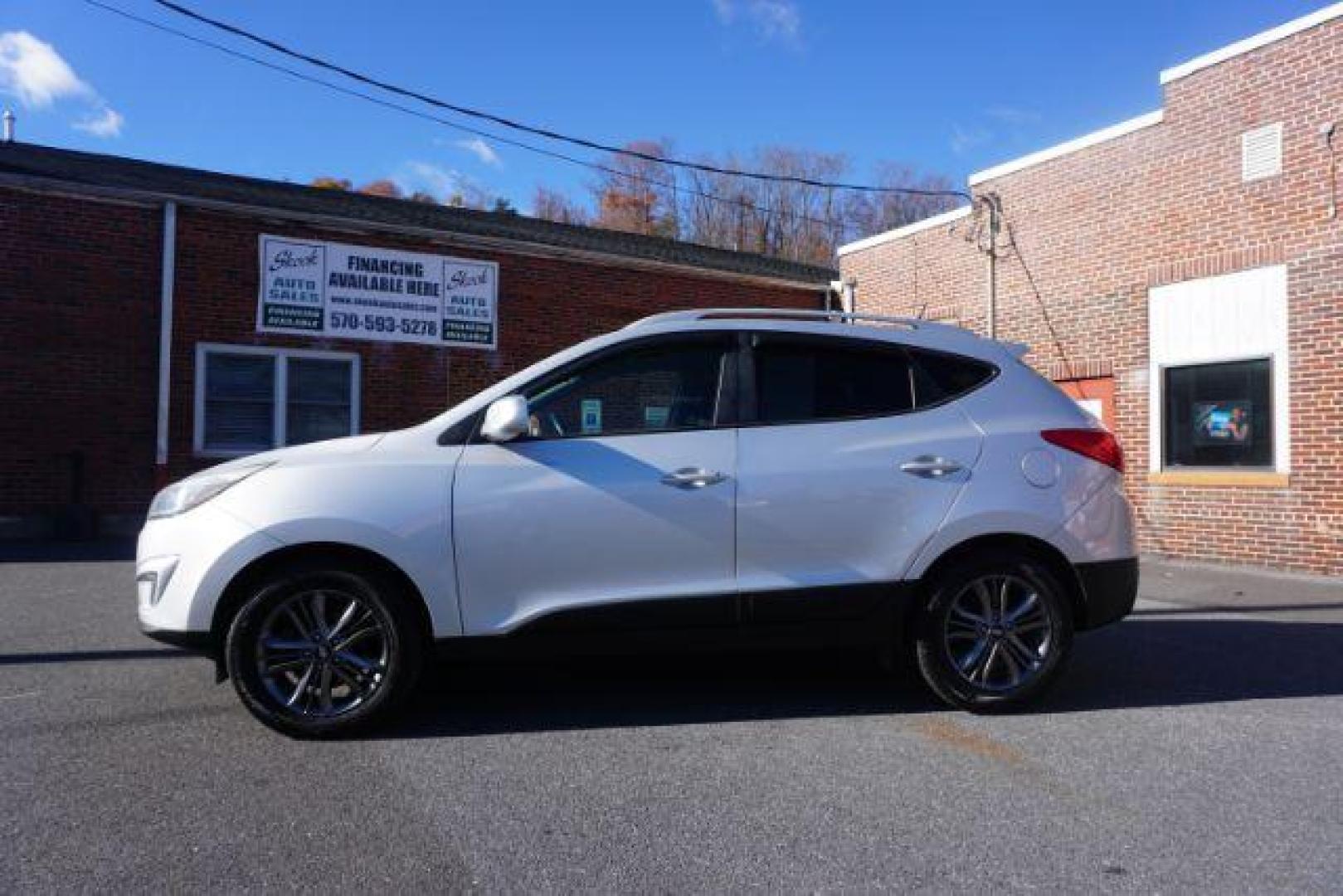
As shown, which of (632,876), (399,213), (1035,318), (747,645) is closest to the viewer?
(632,876)

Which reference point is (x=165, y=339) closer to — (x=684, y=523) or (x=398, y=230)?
(x=398, y=230)

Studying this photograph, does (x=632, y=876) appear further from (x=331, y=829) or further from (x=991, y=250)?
(x=991, y=250)

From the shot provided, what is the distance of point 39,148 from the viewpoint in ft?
44.7

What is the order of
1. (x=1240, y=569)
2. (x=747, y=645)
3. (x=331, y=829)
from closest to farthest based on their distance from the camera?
(x=331, y=829)
(x=747, y=645)
(x=1240, y=569)

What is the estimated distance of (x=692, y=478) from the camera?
4305mm

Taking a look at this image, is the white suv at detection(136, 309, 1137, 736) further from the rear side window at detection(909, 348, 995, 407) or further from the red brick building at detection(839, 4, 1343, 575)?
the red brick building at detection(839, 4, 1343, 575)

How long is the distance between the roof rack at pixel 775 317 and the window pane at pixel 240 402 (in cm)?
938

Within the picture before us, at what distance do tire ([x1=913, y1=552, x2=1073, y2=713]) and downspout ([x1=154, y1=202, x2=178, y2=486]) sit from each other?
407 inches

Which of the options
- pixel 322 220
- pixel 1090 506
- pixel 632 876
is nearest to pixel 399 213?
pixel 322 220

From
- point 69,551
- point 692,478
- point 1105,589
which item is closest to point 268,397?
point 69,551

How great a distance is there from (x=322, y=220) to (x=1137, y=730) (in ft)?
37.9

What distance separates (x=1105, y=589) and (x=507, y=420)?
289cm

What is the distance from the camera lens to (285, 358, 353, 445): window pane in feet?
42.3

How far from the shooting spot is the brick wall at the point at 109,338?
11336mm
